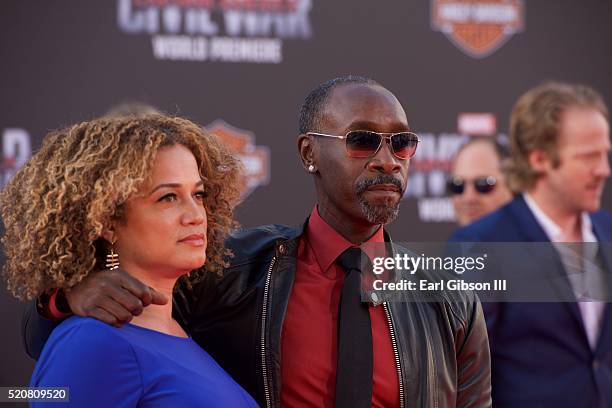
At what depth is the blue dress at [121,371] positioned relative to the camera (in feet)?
6.87

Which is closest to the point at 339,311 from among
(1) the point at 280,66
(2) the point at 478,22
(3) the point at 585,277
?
(3) the point at 585,277

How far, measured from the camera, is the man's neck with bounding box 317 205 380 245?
2.77 meters

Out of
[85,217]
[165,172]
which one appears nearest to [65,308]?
[85,217]

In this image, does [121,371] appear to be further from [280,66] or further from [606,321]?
[280,66]

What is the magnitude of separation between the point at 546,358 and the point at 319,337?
6.09 feet

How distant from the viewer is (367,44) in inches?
204

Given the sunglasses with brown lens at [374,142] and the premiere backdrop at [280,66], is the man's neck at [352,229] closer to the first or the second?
the sunglasses with brown lens at [374,142]

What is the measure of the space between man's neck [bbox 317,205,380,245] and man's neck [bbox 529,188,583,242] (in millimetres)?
2168

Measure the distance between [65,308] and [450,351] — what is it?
3.48 feet

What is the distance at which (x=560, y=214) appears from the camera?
4719mm

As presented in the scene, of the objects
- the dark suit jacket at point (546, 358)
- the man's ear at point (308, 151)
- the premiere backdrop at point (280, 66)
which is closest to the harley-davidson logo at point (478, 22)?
the premiere backdrop at point (280, 66)

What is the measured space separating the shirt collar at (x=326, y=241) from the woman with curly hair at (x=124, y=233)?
0.44 meters

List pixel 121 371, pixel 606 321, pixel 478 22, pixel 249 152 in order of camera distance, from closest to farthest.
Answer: pixel 121 371 < pixel 606 321 < pixel 249 152 < pixel 478 22

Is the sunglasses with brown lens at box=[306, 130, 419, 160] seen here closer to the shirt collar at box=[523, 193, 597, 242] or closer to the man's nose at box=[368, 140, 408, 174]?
the man's nose at box=[368, 140, 408, 174]
